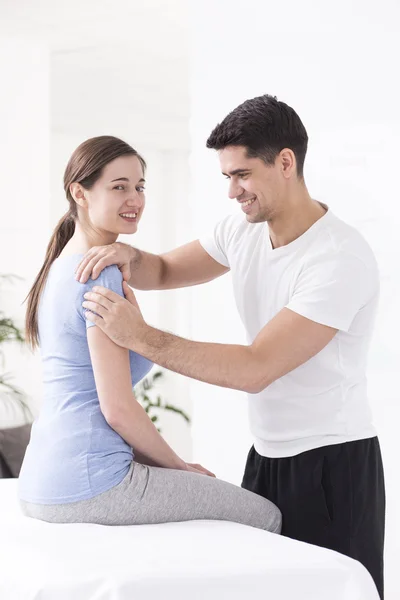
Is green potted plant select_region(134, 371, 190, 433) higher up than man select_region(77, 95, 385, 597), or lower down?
lower down

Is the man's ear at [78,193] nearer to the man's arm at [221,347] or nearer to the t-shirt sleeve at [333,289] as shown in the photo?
the man's arm at [221,347]

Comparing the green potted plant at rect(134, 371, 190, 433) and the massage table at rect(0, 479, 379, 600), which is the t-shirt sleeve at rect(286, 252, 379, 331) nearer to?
the massage table at rect(0, 479, 379, 600)

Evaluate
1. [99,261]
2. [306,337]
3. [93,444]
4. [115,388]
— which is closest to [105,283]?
[99,261]

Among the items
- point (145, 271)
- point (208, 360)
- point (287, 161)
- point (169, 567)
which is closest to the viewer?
point (169, 567)

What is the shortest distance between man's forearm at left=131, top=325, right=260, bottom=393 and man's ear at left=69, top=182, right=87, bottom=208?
39 cm

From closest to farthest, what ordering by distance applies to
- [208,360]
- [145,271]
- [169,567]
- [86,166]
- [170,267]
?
[169,567]
[208,360]
[86,166]
[145,271]
[170,267]

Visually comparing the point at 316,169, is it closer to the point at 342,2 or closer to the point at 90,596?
the point at 342,2

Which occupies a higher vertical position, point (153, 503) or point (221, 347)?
point (221, 347)

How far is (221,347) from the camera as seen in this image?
1973 millimetres

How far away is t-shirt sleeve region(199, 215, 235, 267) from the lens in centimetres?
249

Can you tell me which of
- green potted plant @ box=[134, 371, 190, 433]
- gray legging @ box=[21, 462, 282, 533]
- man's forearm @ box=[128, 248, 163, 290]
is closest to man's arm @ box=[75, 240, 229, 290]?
man's forearm @ box=[128, 248, 163, 290]

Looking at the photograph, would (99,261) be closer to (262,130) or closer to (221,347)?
(221,347)

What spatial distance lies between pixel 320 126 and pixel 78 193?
54.7 inches

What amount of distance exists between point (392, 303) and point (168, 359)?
4.00 feet
